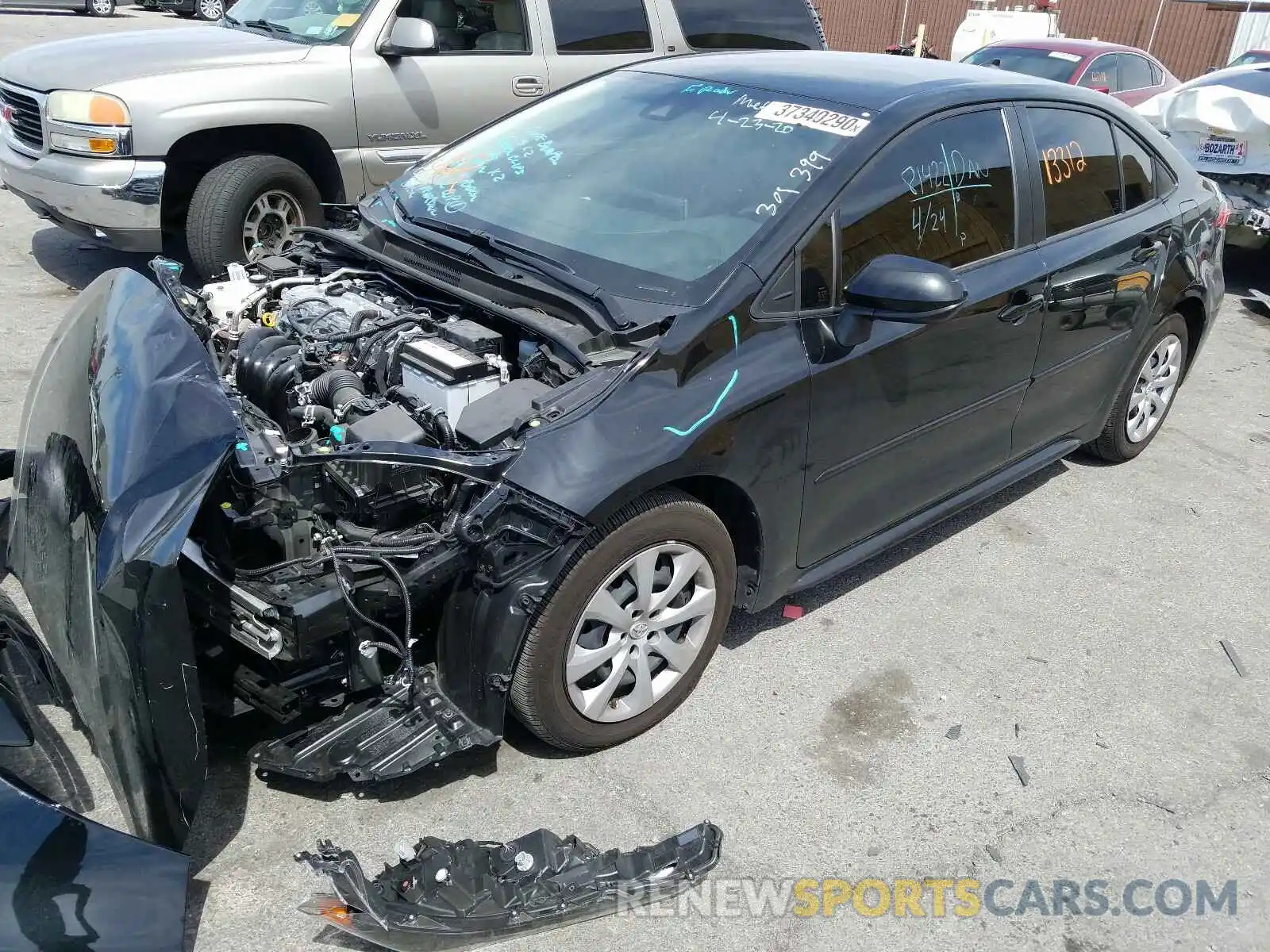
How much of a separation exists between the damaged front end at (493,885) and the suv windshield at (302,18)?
5.19 m

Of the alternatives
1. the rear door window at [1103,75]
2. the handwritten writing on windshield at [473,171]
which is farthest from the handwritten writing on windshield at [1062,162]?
the rear door window at [1103,75]

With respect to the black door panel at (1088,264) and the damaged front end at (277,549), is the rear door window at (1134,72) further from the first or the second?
the damaged front end at (277,549)

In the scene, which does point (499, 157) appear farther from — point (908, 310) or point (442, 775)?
point (442, 775)

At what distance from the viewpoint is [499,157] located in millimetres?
3826

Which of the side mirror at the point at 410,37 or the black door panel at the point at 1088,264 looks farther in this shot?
the side mirror at the point at 410,37

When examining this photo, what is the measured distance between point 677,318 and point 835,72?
55.9 inches

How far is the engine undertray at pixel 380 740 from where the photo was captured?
2.49 m

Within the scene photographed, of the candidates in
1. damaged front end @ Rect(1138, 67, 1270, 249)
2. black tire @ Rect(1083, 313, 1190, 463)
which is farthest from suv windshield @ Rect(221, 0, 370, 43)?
damaged front end @ Rect(1138, 67, 1270, 249)

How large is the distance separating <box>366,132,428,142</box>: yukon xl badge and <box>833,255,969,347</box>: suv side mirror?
4.03 metres

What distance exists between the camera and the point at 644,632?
2.92 metres

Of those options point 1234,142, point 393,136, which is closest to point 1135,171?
point 393,136

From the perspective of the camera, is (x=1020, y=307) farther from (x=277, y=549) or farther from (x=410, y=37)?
(x=410, y=37)

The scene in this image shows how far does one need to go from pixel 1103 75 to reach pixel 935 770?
10.4 m

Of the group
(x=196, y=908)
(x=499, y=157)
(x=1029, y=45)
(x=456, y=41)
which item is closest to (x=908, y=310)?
(x=499, y=157)
